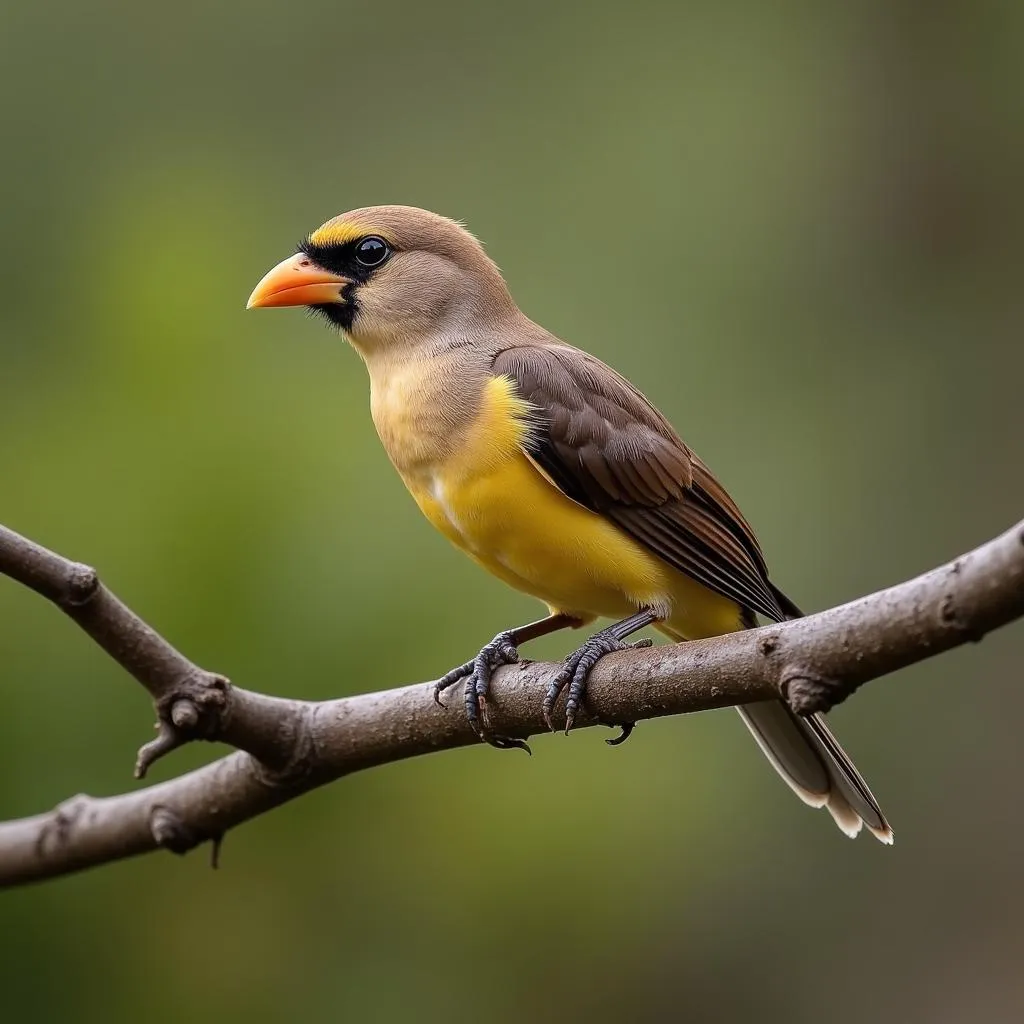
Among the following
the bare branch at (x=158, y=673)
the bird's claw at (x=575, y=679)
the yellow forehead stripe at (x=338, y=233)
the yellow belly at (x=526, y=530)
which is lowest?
the bird's claw at (x=575, y=679)

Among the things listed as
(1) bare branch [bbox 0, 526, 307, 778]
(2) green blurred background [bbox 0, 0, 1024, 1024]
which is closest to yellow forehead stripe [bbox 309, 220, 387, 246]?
(2) green blurred background [bbox 0, 0, 1024, 1024]

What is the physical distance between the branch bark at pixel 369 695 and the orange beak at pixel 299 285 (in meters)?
1.42

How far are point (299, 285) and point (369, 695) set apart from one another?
1.51m

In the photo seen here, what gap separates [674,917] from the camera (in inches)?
219

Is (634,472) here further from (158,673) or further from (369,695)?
(158,673)

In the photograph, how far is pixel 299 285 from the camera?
4.64 metres

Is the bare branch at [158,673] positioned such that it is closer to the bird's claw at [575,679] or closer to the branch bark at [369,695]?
the branch bark at [369,695]

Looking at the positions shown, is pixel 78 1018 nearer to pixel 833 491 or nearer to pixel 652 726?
pixel 652 726

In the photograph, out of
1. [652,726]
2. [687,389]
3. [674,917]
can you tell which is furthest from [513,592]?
[687,389]

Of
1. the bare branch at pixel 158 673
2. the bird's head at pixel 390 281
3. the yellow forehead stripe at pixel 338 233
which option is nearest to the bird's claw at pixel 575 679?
the bare branch at pixel 158 673

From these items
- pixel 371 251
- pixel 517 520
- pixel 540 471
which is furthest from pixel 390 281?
pixel 517 520

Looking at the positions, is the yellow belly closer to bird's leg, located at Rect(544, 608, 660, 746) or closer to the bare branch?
bird's leg, located at Rect(544, 608, 660, 746)

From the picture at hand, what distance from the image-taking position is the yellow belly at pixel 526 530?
3963 mm

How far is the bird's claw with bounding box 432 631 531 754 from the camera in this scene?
11.5 feet
